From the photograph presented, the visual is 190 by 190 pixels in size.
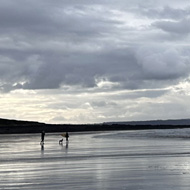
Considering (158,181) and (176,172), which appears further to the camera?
(176,172)

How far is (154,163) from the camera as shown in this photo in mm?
32031

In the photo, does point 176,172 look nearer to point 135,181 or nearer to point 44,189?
point 135,181

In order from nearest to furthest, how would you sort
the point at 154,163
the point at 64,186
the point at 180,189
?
the point at 180,189, the point at 64,186, the point at 154,163

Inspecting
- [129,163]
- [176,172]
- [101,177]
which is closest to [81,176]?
[101,177]

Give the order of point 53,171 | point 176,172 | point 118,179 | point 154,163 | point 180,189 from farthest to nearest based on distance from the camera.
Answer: point 154,163 → point 53,171 → point 176,172 → point 118,179 → point 180,189

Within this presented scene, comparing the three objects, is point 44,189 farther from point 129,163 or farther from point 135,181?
point 129,163

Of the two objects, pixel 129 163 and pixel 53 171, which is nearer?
pixel 53 171

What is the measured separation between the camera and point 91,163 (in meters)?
33.1

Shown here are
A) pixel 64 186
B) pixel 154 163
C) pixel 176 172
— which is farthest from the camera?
pixel 154 163

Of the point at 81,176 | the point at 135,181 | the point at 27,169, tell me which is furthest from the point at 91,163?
the point at 135,181

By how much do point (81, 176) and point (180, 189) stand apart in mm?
6636

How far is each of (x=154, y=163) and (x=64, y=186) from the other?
449 inches

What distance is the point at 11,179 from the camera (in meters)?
25.2

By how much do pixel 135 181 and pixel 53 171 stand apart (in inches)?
267
